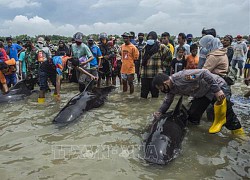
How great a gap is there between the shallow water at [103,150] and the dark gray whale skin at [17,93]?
1.15 meters

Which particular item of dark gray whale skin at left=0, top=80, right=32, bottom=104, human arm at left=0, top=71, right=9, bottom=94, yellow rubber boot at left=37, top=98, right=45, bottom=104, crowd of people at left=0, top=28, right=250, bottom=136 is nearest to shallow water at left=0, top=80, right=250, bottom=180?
crowd of people at left=0, top=28, right=250, bottom=136

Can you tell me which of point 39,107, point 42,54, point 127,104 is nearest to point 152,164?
point 127,104

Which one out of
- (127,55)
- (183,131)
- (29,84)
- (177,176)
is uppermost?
(127,55)

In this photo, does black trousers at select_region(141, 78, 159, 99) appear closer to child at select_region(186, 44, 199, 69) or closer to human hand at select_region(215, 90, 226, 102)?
child at select_region(186, 44, 199, 69)

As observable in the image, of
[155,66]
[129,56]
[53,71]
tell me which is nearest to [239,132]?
[155,66]

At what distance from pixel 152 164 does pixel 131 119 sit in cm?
247

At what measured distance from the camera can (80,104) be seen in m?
6.59

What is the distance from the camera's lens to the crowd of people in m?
4.70

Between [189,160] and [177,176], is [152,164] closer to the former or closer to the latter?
[177,176]

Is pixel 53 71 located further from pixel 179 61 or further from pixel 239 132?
pixel 239 132

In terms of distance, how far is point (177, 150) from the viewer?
14.2 feet

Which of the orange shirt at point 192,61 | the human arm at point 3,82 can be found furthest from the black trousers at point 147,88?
the human arm at point 3,82

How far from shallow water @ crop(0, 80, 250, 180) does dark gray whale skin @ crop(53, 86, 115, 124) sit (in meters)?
0.18

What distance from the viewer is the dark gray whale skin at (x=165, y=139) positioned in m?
3.96
